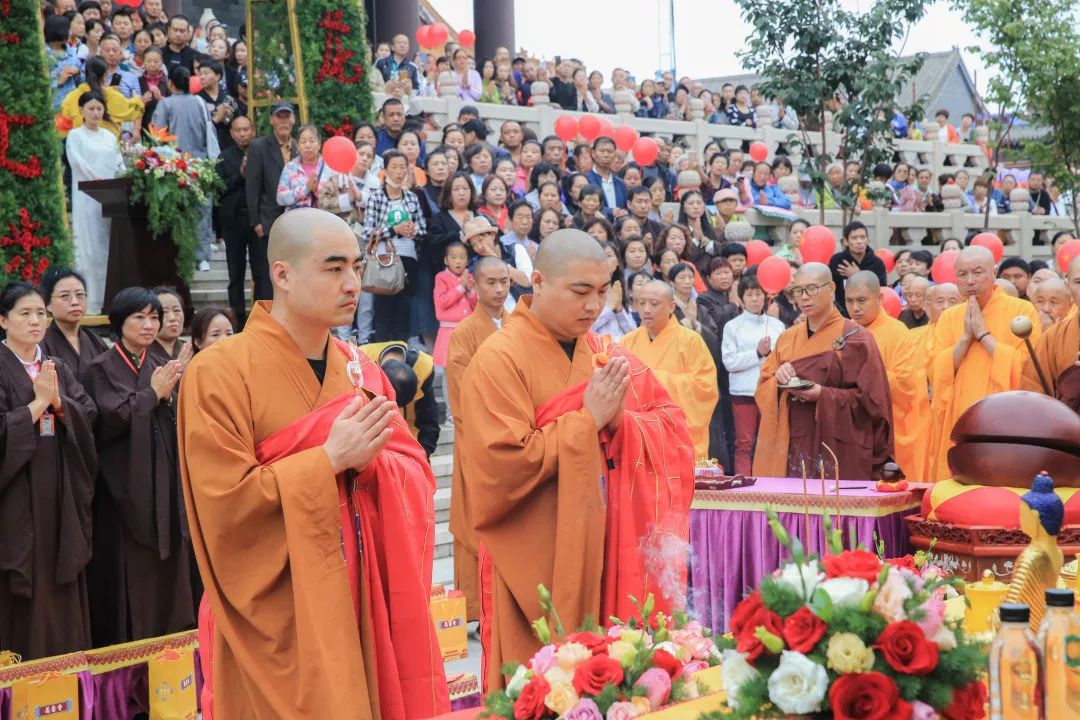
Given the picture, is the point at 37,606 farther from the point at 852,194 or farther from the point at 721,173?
the point at 852,194

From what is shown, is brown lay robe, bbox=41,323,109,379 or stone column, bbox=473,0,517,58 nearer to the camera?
brown lay robe, bbox=41,323,109,379

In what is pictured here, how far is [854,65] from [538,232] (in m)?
5.47

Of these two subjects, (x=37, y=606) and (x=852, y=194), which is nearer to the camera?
(x=37, y=606)

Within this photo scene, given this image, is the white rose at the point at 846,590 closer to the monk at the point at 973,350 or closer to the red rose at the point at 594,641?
the red rose at the point at 594,641

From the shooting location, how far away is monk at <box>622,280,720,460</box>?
8.74m

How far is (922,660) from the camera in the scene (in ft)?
6.80

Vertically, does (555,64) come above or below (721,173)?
above

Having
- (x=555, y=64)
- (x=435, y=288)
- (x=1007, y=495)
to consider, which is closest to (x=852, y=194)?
(x=555, y=64)

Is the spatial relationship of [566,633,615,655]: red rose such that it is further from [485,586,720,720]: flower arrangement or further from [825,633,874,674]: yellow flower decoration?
[825,633,874,674]: yellow flower decoration

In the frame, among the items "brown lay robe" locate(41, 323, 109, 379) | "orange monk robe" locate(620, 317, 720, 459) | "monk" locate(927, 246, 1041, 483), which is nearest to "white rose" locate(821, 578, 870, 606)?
"brown lay robe" locate(41, 323, 109, 379)

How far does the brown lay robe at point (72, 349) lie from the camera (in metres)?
6.42

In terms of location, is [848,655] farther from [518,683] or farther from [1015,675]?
[518,683]

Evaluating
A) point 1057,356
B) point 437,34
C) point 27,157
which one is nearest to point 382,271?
point 27,157

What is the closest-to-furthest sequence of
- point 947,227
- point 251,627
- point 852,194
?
point 251,627
point 852,194
point 947,227
